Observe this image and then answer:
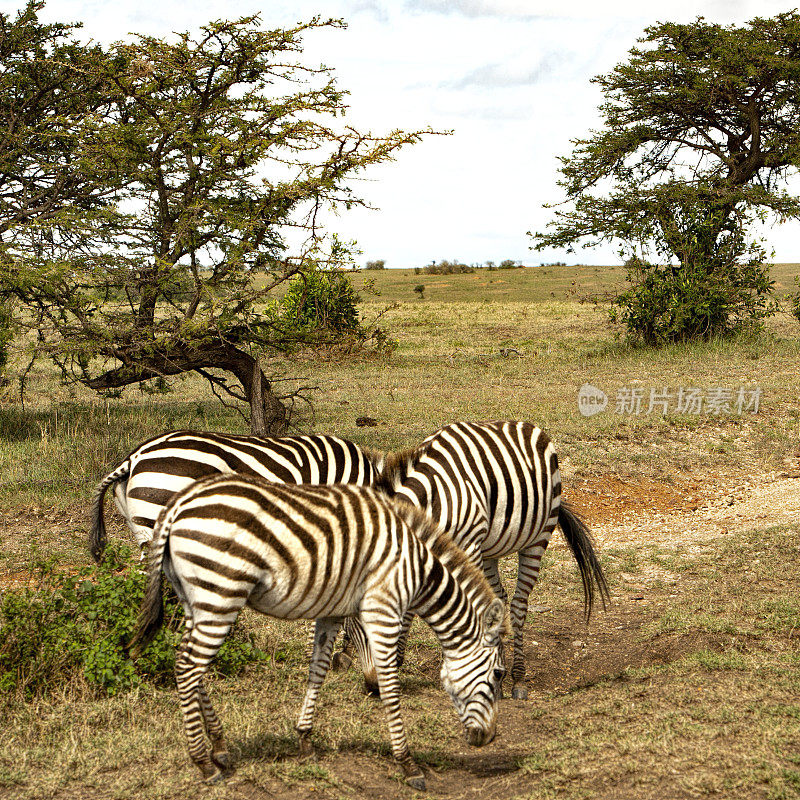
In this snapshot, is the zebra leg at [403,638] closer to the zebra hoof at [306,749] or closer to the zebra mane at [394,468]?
the zebra mane at [394,468]

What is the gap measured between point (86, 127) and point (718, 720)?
11.4 meters

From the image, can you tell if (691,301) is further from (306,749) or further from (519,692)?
(306,749)

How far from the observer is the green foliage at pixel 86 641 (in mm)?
5949

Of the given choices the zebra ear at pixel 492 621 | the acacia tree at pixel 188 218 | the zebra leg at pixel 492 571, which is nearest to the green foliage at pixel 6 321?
the acacia tree at pixel 188 218

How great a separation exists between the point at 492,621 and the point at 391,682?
0.76 metres

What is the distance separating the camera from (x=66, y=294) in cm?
1273

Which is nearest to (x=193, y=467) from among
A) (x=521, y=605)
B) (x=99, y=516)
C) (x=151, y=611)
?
(x=99, y=516)

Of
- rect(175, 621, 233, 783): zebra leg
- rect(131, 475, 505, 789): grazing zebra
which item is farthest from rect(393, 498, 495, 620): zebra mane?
rect(175, 621, 233, 783): zebra leg

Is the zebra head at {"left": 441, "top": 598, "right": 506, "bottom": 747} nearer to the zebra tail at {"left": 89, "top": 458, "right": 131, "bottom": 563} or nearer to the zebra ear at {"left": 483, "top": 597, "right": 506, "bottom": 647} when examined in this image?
the zebra ear at {"left": 483, "top": 597, "right": 506, "bottom": 647}

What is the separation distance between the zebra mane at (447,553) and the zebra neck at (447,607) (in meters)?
0.09

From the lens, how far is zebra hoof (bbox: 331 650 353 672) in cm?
691

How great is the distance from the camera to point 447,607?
203 inches

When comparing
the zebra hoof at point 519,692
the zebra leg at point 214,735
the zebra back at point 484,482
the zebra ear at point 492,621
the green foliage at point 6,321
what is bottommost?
the zebra hoof at point 519,692

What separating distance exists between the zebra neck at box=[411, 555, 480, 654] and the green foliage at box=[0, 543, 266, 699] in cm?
202
